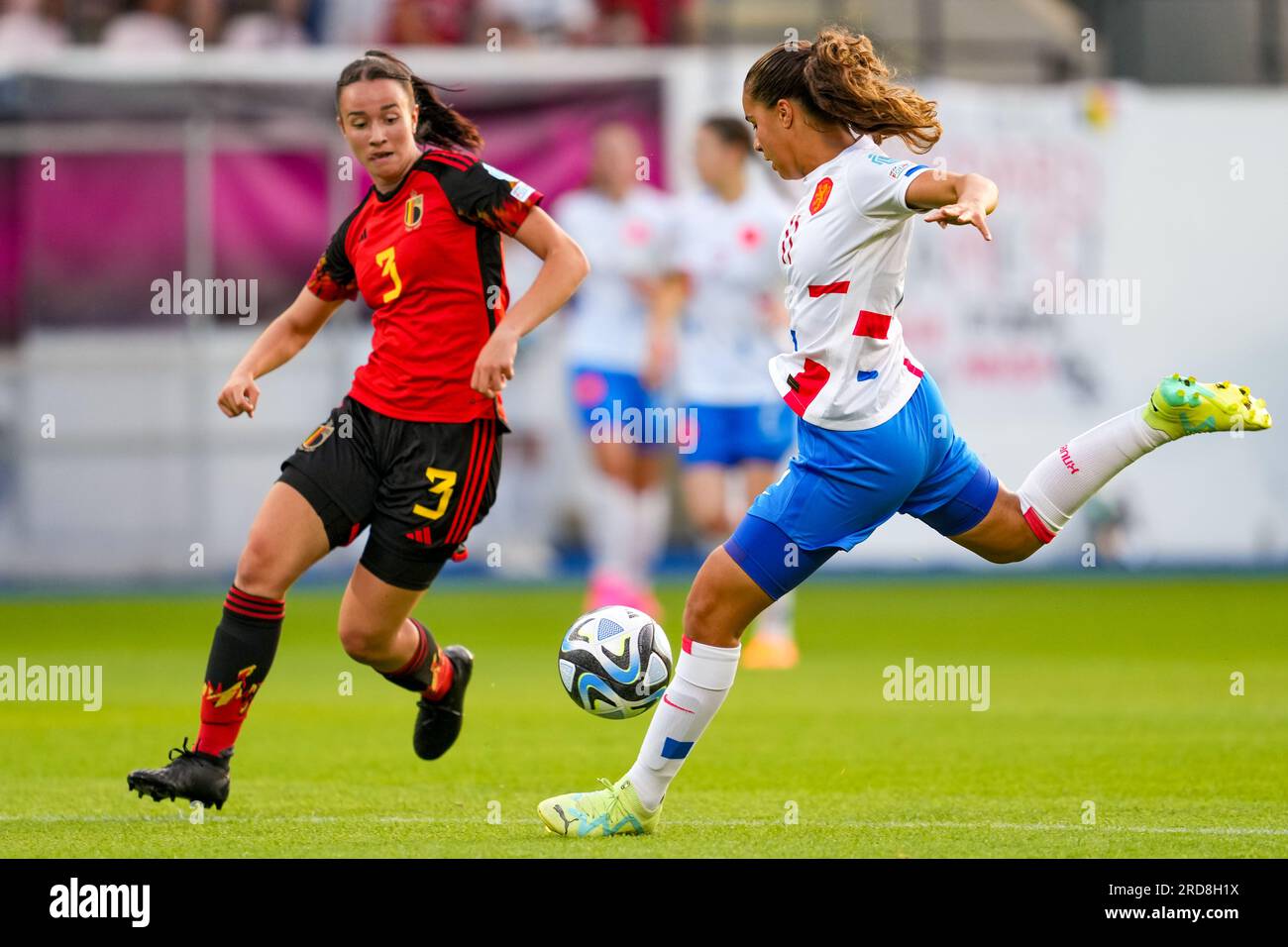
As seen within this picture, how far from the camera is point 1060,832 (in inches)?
217

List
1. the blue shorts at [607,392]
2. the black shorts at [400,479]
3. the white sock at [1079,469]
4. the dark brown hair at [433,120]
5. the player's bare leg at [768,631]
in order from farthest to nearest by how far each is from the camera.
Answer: the blue shorts at [607,392]
the player's bare leg at [768,631]
the dark brown hair at [433,120]
the black shorts at [400,479]
the white sock at [1079,469]

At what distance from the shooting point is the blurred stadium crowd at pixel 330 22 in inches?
695

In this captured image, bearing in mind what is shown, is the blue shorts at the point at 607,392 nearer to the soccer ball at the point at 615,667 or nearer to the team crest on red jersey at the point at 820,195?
the soccer ball at the point at 615,667

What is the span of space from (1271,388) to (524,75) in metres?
7.17

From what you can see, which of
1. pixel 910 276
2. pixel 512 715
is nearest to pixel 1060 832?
pixel 512 715

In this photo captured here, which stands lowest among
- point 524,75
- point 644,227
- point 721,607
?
point 721,607

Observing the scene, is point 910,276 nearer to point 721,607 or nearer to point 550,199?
point 550,199

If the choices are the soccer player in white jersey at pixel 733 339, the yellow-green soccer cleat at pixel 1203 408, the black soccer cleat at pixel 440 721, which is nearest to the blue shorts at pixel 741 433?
the soccer player in white jersey at pixel 733 339

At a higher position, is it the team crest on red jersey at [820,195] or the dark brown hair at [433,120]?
the dark brown hair at [433,120]

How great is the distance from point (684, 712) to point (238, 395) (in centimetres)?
175

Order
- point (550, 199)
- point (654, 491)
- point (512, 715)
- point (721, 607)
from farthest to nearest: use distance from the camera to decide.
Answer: point (550, 199), point (654, 491), point (512, 715), point (721, 607)

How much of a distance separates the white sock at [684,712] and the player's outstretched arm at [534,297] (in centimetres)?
99

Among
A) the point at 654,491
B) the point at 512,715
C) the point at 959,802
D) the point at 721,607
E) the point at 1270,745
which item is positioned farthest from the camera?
the point at 654,491

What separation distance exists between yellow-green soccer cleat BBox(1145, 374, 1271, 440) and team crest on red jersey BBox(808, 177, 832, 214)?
1.17 metres
